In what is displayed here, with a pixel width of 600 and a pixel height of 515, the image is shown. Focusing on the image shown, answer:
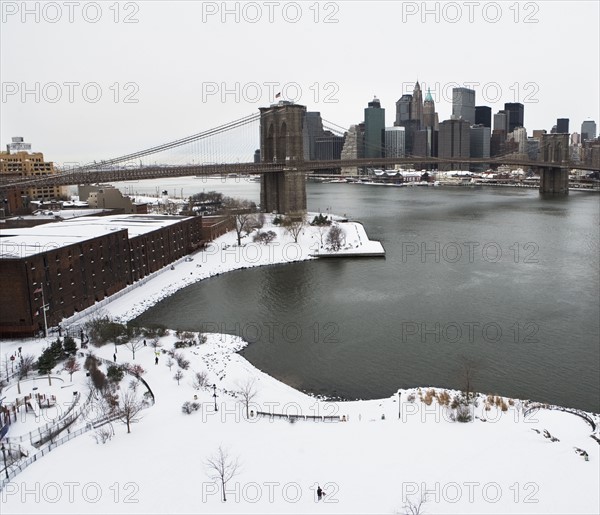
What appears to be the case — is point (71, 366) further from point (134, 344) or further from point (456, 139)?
point (456, 139)

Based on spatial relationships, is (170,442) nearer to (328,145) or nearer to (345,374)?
(345,374)

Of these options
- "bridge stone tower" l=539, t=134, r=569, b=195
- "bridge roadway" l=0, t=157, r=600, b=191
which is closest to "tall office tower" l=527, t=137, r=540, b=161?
"bridge stone tower" l=539, t=134, r=569, b=195

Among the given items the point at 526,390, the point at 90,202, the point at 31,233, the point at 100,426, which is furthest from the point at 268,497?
the point at 90,202

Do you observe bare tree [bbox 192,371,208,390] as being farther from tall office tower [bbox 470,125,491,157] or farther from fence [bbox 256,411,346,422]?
tall office tower [bbox 470,125,491,157]

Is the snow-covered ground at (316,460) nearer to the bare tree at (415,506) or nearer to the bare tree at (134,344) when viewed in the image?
the bare tree at (415,506)

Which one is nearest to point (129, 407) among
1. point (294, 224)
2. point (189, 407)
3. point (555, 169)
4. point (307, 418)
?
point (189, 407)
